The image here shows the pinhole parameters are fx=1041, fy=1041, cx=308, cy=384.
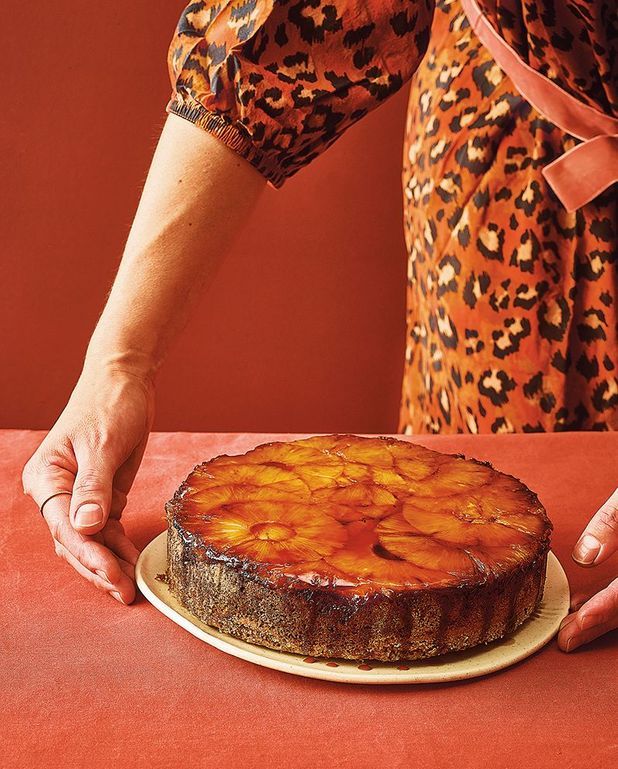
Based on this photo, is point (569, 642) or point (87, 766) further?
point (569, 642)

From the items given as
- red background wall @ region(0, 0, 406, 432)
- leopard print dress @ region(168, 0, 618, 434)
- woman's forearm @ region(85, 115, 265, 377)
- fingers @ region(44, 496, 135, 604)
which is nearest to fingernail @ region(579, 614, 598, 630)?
fingers @ region(44, 496, 135, 604)

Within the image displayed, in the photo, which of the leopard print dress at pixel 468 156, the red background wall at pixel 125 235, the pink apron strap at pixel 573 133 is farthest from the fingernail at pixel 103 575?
the red background wall at pixel 125 235

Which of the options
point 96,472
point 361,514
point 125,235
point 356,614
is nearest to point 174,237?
point 96,472

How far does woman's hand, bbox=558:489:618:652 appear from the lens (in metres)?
0.78

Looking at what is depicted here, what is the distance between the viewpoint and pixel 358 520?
82 cm

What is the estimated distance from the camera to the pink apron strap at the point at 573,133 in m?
1.27

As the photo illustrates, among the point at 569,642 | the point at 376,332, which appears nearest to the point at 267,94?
the point at 569,642

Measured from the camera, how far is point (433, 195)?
1.44 metres

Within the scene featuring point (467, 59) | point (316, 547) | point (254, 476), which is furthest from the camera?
point (467, 59)

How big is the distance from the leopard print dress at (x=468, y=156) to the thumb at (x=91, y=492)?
37 cm

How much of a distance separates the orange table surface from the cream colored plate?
0.04 ft

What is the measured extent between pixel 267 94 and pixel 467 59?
0.44m

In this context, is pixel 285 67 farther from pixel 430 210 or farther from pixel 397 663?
pixel 397 663

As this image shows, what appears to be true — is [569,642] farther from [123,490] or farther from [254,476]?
[123,490]
